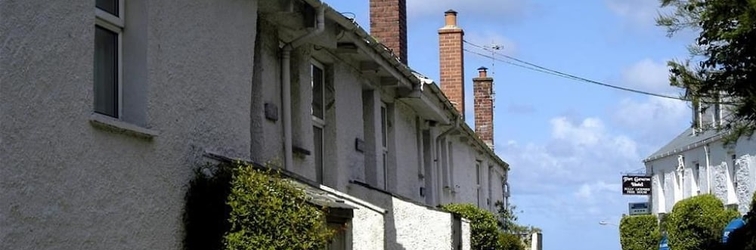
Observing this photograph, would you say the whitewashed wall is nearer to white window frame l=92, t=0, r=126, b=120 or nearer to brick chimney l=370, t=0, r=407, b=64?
brick chimney l=370, t=0, r=407, b=64

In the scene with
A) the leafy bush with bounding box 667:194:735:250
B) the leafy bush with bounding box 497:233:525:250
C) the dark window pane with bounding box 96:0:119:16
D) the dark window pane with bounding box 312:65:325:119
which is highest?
the dark window pane with bounding box 312:65:325:119

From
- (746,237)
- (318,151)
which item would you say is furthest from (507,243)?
(318,151)

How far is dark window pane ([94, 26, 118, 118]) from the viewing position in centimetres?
898

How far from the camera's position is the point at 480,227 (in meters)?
23.8

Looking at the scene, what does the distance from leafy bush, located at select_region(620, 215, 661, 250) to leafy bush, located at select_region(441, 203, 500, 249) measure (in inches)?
945

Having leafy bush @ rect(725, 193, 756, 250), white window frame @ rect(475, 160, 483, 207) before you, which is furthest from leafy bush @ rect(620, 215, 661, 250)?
leafy bush @ rect(725, 193, 756, 250)

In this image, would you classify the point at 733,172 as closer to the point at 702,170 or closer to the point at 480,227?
the point at 702,170

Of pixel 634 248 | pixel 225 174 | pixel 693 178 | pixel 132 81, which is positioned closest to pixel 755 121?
pixel 225 174

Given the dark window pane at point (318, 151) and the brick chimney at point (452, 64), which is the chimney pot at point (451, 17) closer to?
the brick chimney at point (452, 64)

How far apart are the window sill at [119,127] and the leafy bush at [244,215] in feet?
2.82

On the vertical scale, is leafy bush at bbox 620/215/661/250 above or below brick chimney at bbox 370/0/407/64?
below

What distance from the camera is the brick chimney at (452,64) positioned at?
30719 mm

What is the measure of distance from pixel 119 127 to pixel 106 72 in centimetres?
62

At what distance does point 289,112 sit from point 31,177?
5.64 m
